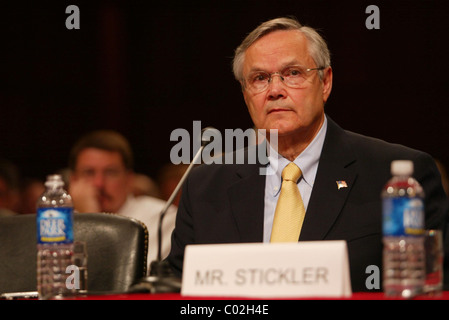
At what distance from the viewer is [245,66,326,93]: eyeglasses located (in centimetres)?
266

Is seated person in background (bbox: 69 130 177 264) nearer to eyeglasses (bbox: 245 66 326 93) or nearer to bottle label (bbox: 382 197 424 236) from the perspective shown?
eyeglasses (bbox: 245 66 326 93)

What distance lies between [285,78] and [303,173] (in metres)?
0.36

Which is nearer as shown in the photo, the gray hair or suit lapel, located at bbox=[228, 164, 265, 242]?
suit lapel, located at bbox=[228, 164, 265, 242]

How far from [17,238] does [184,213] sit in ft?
1.93

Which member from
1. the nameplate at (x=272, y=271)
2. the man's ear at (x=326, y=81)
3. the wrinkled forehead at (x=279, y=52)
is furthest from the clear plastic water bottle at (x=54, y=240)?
the man's ear at (x=326, y=81)

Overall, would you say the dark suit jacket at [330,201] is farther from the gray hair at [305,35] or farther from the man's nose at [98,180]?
the man's nose at [98,180]

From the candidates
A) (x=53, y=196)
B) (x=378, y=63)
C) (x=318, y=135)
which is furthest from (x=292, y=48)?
(x=378, y=63)

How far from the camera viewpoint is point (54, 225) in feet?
6.24

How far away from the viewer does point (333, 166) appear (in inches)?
99.8

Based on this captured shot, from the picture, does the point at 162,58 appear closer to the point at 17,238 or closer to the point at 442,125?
the point at 442,125

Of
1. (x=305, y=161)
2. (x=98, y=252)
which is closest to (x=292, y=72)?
(x=305, y=161)

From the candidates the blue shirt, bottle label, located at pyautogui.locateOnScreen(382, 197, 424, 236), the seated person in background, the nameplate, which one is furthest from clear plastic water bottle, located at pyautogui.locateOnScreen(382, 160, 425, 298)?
the seated person in background

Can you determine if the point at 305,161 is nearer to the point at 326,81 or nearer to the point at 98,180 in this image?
the point at 326,81

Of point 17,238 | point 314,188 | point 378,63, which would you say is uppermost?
point 378,63
